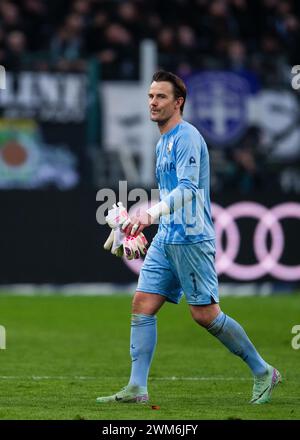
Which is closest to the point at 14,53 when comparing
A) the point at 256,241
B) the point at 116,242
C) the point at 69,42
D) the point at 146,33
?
the point at 69,42

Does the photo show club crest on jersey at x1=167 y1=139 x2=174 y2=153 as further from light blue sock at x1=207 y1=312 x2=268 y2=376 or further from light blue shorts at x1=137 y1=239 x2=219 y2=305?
light blue sock at x1=207 y1=312 x2=268 y2=376

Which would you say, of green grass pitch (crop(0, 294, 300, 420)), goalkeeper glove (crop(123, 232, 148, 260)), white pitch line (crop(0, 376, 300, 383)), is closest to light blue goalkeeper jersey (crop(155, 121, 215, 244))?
goalkeeper glove (crop(123, 232, 148, 260))

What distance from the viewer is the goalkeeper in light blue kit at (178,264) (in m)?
9.21

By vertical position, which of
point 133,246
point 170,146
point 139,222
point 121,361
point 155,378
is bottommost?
point 121,361

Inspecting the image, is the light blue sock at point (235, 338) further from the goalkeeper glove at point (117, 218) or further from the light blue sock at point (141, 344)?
the goalkeeper glove at point (117, 218)

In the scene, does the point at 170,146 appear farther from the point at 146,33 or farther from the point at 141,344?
the point at 146,33

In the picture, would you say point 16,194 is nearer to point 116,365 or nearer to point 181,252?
point 116,365

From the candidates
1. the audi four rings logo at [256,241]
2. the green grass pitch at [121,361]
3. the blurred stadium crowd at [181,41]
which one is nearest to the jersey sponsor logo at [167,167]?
the green grass pitch at [121,361]

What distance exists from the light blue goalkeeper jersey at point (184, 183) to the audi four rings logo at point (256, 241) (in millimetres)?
11256

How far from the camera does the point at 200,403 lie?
9312 millimetres

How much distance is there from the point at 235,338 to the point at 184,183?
4.13 ft

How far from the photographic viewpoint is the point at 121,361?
41.5 feet
